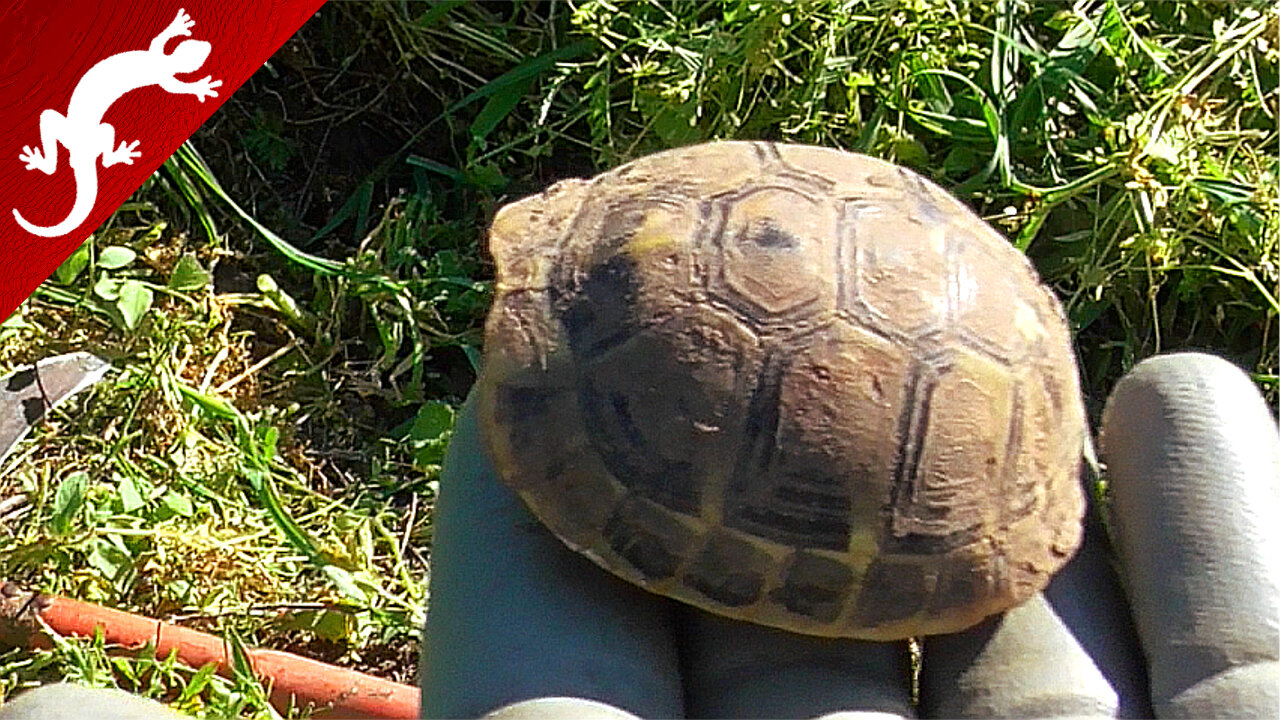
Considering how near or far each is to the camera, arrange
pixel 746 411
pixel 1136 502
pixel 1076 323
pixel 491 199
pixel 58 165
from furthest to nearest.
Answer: pixel 491 199
pixel 1076 323
pixel 58 165
pixel 1136 502
pixel 746 411

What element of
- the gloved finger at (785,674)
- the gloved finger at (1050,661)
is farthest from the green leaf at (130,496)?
the gloved finger at (1050,661)

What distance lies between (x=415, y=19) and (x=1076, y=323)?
3.62 ft

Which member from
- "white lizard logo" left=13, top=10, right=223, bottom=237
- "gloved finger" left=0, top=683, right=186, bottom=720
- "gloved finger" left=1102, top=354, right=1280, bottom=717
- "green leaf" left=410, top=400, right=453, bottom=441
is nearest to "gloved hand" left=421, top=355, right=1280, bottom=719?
"gloved finger" left=1102, top=354, right=1280, bottom=717

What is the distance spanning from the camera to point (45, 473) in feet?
6.57

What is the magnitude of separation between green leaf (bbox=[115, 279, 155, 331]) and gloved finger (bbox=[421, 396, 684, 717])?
777 millimetres

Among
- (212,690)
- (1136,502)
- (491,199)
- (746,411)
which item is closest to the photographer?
(746,411)

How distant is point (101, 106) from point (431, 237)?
0.54 metres

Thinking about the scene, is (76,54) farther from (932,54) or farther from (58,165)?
Answer: (932,54)

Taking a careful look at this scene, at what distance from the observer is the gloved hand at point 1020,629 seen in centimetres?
→ 135

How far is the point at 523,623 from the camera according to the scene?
54.7 inches

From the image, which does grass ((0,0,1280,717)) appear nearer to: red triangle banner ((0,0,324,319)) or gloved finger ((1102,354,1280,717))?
red triangle banner ((0,0,324,319))

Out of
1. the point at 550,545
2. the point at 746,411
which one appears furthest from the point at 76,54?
the point at 746,411

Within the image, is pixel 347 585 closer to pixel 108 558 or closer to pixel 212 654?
pixel 212 654

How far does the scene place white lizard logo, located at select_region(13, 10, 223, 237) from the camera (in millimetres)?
1833
